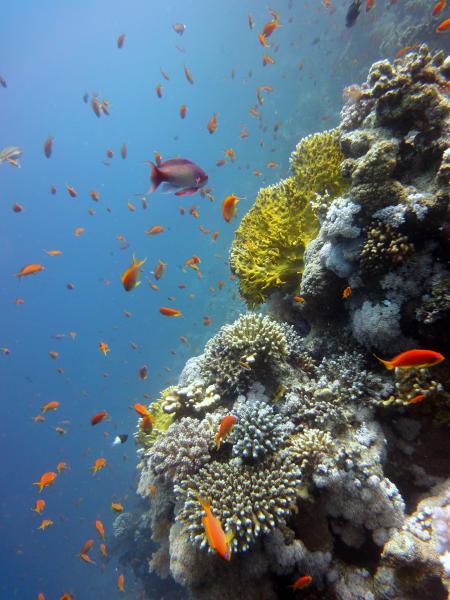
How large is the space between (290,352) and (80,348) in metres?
93.8

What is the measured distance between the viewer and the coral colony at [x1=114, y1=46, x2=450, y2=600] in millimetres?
3312

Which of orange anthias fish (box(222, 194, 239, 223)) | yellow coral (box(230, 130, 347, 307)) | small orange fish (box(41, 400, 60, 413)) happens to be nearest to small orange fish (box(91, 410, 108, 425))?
small orange fish (box(41, 400, 60, 413))

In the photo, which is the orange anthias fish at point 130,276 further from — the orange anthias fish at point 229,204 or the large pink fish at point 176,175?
the large pink fish at point 176,175

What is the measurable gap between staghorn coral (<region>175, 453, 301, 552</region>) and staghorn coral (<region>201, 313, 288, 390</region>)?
49.7 inches

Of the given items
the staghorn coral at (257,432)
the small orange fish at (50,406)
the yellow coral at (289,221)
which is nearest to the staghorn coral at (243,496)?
the staghorn coral at (257,432)

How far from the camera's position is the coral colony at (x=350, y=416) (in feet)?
10.9

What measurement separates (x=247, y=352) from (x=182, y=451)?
154 centimetres

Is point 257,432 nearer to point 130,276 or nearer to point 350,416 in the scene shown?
point 350,416

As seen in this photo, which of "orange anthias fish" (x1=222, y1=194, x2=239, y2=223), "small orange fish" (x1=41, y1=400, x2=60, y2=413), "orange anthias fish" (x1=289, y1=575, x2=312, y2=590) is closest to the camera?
"orange anthias fish" (x1=289, y1=575, x2=312, y2=590)

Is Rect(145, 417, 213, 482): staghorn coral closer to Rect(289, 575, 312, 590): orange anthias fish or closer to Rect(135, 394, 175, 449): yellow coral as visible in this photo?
Rect(135, 394, 175, 449): yellow coral

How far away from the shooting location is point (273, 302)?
20.0 ft

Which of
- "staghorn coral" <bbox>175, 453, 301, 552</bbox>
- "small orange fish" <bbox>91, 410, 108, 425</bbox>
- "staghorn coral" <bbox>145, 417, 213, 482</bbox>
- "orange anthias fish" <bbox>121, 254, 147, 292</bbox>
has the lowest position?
"staghorn coral" <bbox>175, 453, 301, 552</bbox>

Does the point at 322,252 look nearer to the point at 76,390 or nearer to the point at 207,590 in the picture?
the point at 207,590

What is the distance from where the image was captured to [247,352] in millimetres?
4762
